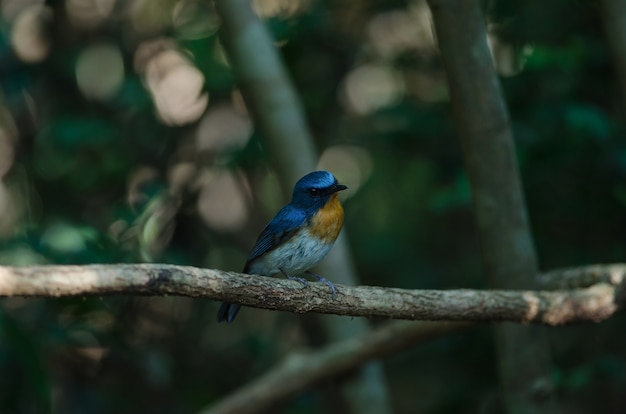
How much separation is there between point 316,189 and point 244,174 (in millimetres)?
2968

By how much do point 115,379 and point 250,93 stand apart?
3.00 meters

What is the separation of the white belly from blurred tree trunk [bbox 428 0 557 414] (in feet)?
2.83

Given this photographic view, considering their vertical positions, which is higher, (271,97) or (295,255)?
(271,97)

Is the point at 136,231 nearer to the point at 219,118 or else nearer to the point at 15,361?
the point at 15,361

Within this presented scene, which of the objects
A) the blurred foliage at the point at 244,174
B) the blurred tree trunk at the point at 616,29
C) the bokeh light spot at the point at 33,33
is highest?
the bokeh light spot at the point at 33,33

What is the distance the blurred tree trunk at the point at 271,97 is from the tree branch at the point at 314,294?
1.56 m

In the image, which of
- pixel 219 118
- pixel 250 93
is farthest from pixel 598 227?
pixel 219 118

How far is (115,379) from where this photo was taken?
6719 mm

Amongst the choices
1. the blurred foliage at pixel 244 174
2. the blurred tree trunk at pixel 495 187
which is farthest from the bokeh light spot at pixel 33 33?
the blurred tree trunk at pixel 495 187

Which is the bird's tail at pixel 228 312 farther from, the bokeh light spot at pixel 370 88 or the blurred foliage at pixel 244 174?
the bokeh light spot at pixel 370 88

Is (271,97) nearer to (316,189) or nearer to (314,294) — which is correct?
(316,189)

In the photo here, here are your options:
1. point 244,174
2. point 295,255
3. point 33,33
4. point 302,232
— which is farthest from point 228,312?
point 33,33

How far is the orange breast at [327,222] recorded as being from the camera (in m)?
4.19

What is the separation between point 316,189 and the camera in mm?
4227
